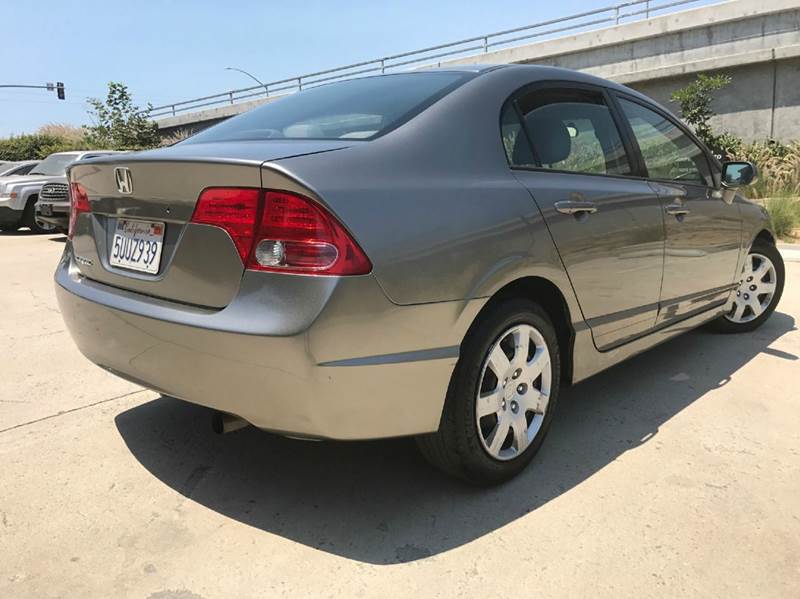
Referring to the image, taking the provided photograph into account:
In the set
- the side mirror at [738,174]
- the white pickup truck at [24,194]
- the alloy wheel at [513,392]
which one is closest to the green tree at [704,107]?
the side mirror at [738,174]

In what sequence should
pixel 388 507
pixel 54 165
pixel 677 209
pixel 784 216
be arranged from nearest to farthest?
pixel 388 507
pixel 677 209
pixel 784 216
pixel 54 165

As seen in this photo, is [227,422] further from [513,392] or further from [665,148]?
[665,148]

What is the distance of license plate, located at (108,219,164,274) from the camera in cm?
227

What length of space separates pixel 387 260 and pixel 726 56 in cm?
1760

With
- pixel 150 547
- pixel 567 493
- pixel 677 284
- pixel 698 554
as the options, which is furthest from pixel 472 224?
pixel 677 284

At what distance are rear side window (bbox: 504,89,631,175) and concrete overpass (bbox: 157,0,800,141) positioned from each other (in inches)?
592

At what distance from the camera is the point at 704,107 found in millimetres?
16453

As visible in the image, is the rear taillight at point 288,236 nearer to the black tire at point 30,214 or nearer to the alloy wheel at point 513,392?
the alloy wheel at point 513,392

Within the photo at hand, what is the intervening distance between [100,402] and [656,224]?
2.91 meters

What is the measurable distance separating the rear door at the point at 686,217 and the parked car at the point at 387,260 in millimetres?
153

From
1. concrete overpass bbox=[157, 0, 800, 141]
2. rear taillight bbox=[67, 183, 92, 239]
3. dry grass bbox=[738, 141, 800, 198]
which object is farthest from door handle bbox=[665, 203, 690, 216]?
concrete overpass bbox=[157, 0, 800, 141]

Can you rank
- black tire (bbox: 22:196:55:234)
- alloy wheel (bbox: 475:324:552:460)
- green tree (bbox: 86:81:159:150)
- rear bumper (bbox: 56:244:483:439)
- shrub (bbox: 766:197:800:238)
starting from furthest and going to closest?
green tree (bbox: 86:81:159:150) < black tire (bbox: 22:196:55:234) < shrub (bbox: 766:197:800:238) < alloy wheel (bbox: 475:324:552:460) < rear bumper (bbox: 56:244:483:439)

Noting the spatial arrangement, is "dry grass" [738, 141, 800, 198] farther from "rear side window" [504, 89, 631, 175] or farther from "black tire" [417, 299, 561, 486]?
"black tire" [417, 299, 561, 486]

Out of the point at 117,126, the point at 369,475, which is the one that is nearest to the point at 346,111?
the point at 369,475
